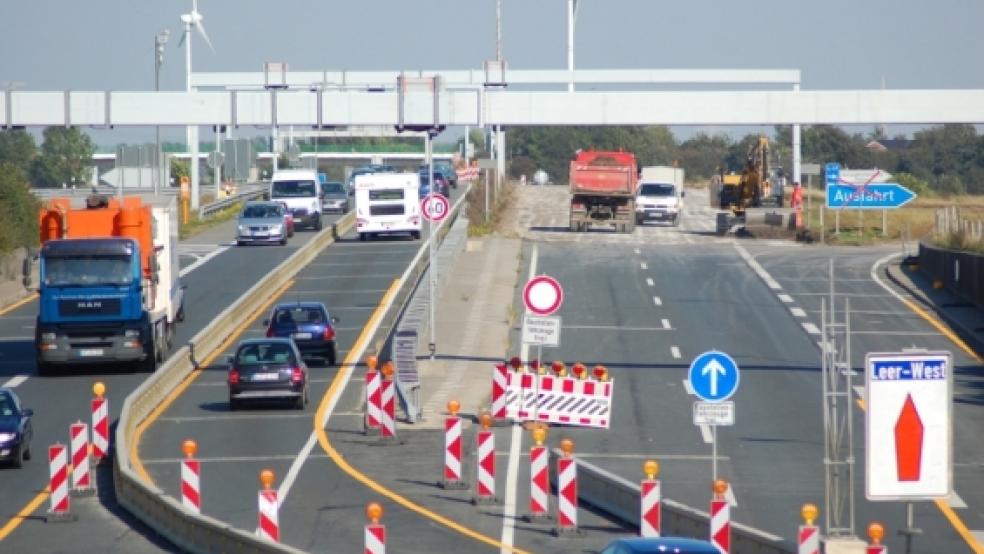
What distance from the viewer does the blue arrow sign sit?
124 feet

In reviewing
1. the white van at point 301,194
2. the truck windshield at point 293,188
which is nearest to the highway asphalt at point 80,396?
the white van at point 301,194

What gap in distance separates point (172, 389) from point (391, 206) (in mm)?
32956

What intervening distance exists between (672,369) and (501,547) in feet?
61.4

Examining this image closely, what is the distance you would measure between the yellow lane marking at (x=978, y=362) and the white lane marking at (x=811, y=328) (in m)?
3.14

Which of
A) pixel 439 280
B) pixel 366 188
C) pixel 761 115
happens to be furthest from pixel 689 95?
pixel 366 188

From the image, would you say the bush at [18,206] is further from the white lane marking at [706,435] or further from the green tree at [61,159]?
the green tree at [61,159]

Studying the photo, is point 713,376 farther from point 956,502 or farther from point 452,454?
point 452,454

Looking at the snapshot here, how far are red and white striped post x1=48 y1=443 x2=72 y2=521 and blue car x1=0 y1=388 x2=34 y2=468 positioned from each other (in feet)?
13.8

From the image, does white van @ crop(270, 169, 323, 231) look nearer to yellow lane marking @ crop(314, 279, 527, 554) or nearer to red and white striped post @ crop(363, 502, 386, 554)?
yellow lane marking @ crop(314, 279, 527, 554)

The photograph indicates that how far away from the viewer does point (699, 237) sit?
238ft

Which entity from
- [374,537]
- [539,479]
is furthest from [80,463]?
[374,537]

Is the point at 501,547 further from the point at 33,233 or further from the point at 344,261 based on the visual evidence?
the point at 33,233

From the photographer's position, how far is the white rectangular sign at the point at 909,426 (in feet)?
43.0

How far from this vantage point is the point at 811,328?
44781 mm
